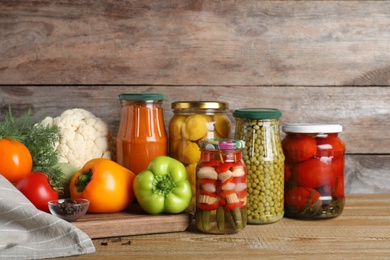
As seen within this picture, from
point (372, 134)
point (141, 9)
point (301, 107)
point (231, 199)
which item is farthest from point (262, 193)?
point (141, 9)

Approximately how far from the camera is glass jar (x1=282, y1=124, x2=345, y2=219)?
1.34 m

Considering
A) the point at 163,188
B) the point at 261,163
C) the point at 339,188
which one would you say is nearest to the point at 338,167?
the point at 339,188

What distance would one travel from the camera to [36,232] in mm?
1131

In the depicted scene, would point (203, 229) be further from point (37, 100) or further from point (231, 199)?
point (37, 100)

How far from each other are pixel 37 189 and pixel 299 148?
64 cm

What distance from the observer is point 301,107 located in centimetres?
167

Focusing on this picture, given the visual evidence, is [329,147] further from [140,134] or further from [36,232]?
[36,232]

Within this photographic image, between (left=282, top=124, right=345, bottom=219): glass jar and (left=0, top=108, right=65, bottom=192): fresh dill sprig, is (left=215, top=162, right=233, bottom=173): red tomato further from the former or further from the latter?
(left=0, top=108, right=65, bottom=192): fresh dill sprig

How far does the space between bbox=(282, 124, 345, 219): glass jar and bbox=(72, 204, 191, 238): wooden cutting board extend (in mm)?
295

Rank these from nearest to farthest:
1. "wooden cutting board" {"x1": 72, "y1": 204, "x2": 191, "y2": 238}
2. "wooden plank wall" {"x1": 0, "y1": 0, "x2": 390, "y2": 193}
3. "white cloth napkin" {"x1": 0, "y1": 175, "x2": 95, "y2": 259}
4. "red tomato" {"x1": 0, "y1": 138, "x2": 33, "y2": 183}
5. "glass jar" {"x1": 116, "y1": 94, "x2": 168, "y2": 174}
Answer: "white cloth napkin" {"x1": 0, "y1": 175, "x2": 95, "y2": 259} → "wooden cutting board" {"x1": 72, "y1": 204, "x2": 191, "y2": 238} → "red tomato" {"x1": 0, "y1": 138, "x2": 33, "y2": 183} → "glass jar" {"x1": 116, "y1": 94, "x2": 168, "y2": 174} → "wooden plank wall" {"x1": 0, "y1": 0, "x2": 390, "y2": 193}

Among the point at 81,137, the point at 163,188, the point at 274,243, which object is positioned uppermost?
the point at 81,137

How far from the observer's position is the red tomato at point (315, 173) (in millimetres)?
1338

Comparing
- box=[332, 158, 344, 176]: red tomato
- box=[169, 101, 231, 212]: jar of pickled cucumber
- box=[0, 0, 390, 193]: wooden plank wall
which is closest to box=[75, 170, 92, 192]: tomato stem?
box=[169, 101, 231, 212]: jar of pickled cucumber

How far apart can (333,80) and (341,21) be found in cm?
18
